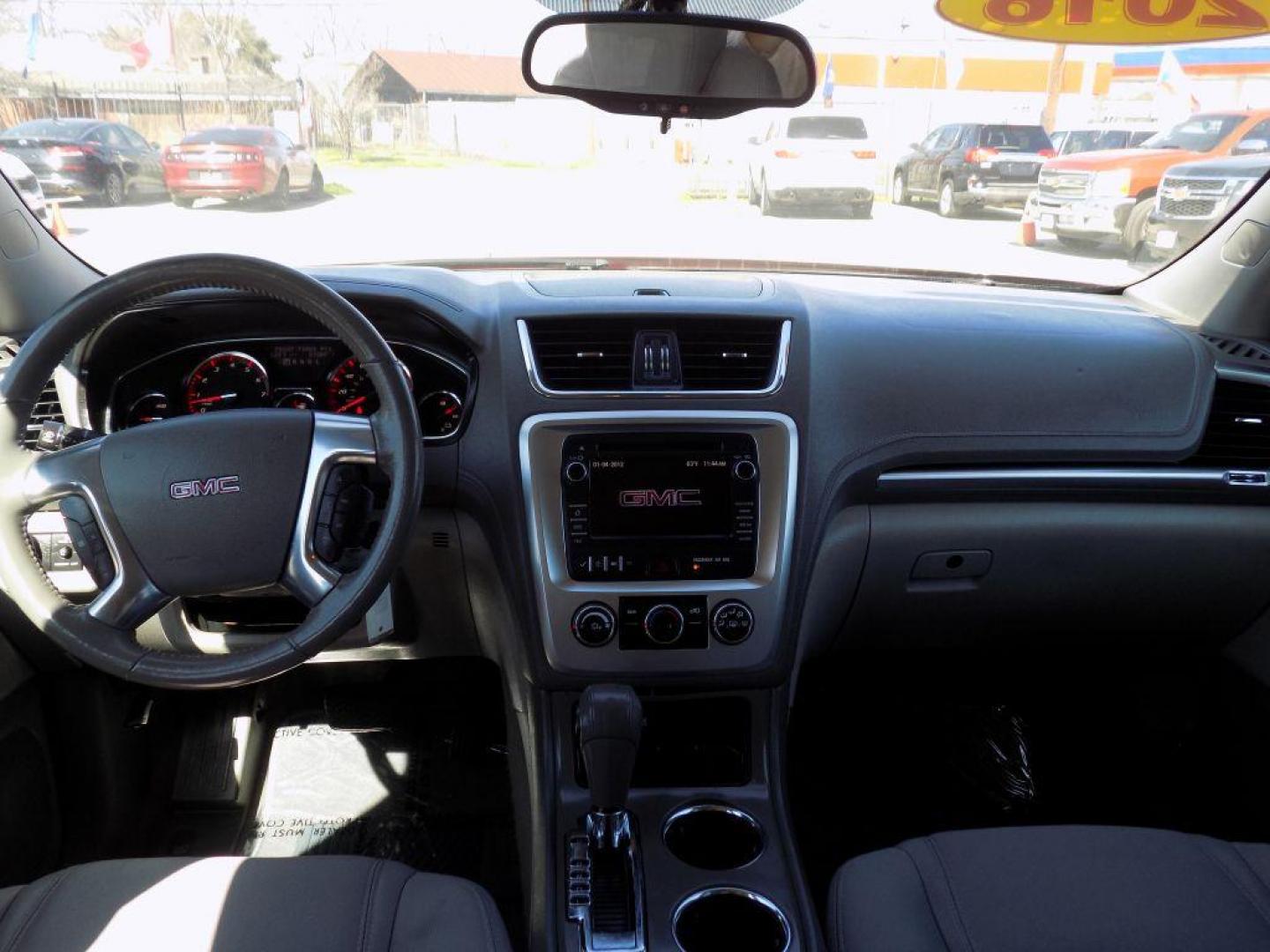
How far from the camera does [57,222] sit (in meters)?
2.62

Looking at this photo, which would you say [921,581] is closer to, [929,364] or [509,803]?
[929,364]

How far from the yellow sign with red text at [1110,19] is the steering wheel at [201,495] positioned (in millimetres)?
1837

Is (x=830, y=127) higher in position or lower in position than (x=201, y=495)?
higher

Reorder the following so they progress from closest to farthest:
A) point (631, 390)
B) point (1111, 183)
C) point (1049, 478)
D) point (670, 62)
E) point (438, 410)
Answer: point (670, 62)
point (631, 390)
point (438, 410)
point (1049, 478)
point (1111, 183)

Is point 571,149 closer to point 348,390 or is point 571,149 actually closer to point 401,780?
point 348,390

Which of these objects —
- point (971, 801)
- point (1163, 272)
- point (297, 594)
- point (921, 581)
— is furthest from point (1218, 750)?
point (297, 594)

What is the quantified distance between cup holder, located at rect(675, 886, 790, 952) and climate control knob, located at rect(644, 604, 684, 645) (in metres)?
0.53

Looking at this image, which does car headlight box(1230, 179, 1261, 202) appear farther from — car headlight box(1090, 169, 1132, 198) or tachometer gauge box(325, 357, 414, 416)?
tachometer gauge box(325, 357, 414, 416)

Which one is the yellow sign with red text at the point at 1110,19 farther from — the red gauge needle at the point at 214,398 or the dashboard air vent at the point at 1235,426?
the red gauge needle at the point at 214,398

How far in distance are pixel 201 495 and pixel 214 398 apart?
65 centimetres

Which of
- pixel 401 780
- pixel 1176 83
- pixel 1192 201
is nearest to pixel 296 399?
pixel 401 780

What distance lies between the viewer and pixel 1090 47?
9.03 ft

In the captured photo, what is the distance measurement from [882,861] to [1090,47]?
218 cm

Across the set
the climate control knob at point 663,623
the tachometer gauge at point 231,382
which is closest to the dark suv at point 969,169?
the climate control knob at point 663,623
